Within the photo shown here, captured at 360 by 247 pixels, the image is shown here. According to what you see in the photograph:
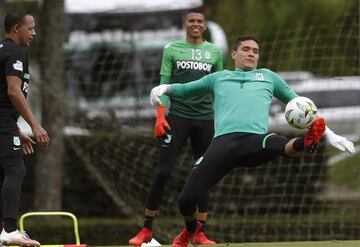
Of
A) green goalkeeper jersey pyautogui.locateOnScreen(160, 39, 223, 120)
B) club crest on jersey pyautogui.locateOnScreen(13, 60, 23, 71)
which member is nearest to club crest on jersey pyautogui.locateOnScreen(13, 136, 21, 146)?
club crest on jersey pyautogui.locateOnScreen(13, 60, 23, 71)

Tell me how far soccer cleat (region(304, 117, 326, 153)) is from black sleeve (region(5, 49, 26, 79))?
2266 millimetres

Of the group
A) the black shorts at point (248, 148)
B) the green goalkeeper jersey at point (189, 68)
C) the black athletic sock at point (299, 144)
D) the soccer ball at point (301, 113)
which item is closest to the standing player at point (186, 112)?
the green goalkeeper jersey at point (189, 68)

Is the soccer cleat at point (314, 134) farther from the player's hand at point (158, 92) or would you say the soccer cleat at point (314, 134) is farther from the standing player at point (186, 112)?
the standing player at point (186, 112)

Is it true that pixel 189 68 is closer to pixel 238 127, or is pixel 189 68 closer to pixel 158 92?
pixel 158 92

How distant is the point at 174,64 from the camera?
10.4 m

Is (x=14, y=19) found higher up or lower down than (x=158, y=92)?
higher up

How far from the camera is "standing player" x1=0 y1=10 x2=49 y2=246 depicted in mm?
8812

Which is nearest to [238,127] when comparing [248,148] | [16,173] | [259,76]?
[248,148]

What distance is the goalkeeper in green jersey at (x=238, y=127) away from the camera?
28.2ft

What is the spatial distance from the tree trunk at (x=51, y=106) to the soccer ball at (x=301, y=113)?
22.7ft

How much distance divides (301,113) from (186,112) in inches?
83.7

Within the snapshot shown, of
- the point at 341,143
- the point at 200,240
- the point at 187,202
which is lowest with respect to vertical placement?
the point at 200,240

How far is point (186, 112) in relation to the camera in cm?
1038

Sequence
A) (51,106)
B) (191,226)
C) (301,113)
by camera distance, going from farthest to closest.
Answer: (51,106), (191,226), (301,113)
